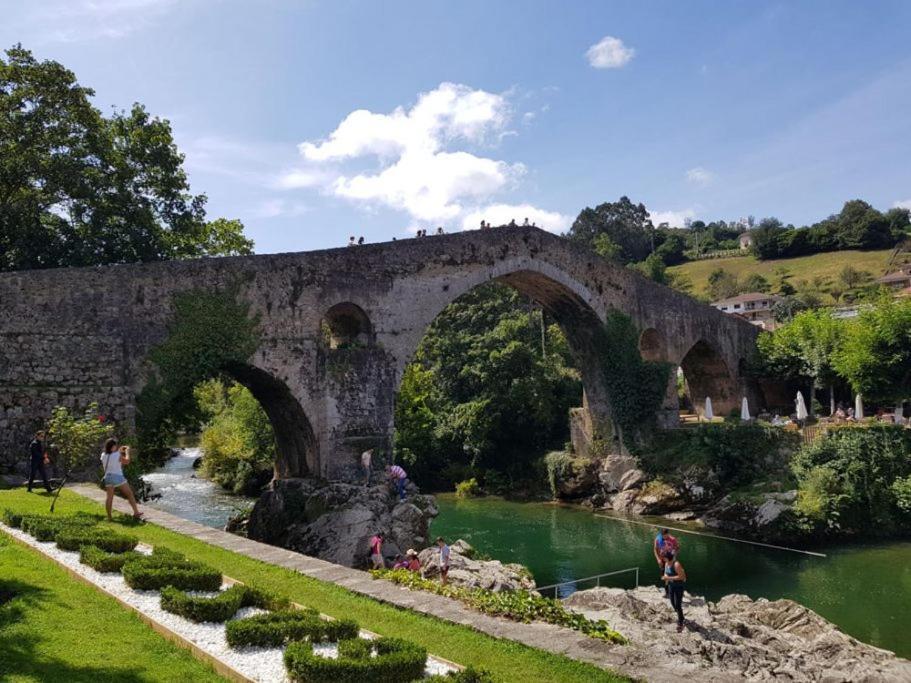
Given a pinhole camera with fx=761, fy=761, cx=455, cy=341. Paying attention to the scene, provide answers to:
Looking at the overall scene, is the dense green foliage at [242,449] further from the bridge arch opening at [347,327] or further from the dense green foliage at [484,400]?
the bridge arch opening at [347,327]

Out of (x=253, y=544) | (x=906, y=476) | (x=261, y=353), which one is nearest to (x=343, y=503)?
(x=261, y=353)

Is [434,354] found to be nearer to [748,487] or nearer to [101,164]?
[748,487]

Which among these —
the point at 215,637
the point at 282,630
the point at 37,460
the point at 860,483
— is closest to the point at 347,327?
the point at 37,460

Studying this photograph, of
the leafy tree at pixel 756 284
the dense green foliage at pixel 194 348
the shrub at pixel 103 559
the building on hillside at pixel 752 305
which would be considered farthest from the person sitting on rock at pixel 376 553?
the leafy tree at pixel 756 284

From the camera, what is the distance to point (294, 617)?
20.2ft

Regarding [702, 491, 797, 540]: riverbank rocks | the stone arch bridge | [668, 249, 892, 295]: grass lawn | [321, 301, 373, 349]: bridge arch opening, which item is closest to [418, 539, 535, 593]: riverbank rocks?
the stone arch bridge

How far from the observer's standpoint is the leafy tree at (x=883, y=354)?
80.6ft

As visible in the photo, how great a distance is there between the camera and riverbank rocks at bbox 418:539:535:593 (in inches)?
539

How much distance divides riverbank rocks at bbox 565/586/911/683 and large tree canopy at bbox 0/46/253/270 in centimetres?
1425

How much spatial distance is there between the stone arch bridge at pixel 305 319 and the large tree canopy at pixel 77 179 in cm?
386

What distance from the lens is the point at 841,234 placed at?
70.9 m

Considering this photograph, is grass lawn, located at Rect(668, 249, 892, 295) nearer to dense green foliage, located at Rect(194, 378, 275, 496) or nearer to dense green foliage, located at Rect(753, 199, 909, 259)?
dense green foliage, located at Rect(753, 199, 909, 259)

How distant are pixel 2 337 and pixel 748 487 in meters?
20.4

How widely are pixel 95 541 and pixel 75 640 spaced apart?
2.97 metres
